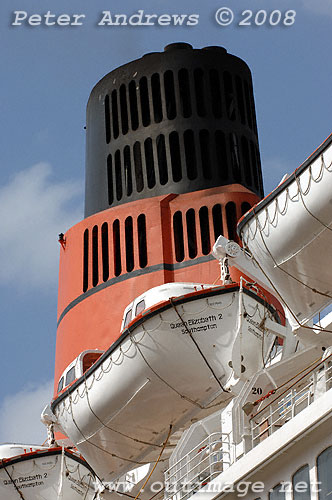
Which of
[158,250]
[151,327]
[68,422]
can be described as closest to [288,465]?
[151,327]

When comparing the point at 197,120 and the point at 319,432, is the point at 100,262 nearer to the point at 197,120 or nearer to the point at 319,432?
the point at 197,120

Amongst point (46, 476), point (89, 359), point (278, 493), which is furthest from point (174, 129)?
point (278, 493)

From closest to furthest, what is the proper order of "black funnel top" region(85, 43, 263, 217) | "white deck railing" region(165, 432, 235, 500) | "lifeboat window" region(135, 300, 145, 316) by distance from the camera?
"white deck railing" region(165, 432, 235, 500) < "lifeboat window" region(135, 300, 145, 316) < "black funnel top" region(85, 43, 263, 217)

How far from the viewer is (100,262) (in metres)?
27.1

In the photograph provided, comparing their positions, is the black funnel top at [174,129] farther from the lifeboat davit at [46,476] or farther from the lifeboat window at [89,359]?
the lifeboat davit at [46,476]

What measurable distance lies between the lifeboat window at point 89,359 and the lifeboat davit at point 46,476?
6.86ft

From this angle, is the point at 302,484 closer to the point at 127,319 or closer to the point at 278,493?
the point at 278,493

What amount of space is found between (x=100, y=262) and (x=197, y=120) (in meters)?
3.85

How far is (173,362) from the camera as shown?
18.2m

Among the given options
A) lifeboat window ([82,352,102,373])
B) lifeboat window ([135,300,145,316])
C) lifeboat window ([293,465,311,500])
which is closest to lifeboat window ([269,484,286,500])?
lifeboat window ([293,465,311,500])

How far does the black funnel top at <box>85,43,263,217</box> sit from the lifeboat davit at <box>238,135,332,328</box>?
11.0 m

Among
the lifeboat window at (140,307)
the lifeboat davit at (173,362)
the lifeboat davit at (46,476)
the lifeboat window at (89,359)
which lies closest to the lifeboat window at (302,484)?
the lifeboat davit at (173,362)

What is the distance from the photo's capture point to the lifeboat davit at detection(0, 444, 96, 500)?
74.9 feet

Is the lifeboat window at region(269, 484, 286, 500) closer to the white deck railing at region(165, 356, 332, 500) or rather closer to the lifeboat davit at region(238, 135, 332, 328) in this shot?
the white deck railing at region(165, 356, 332, 500)
